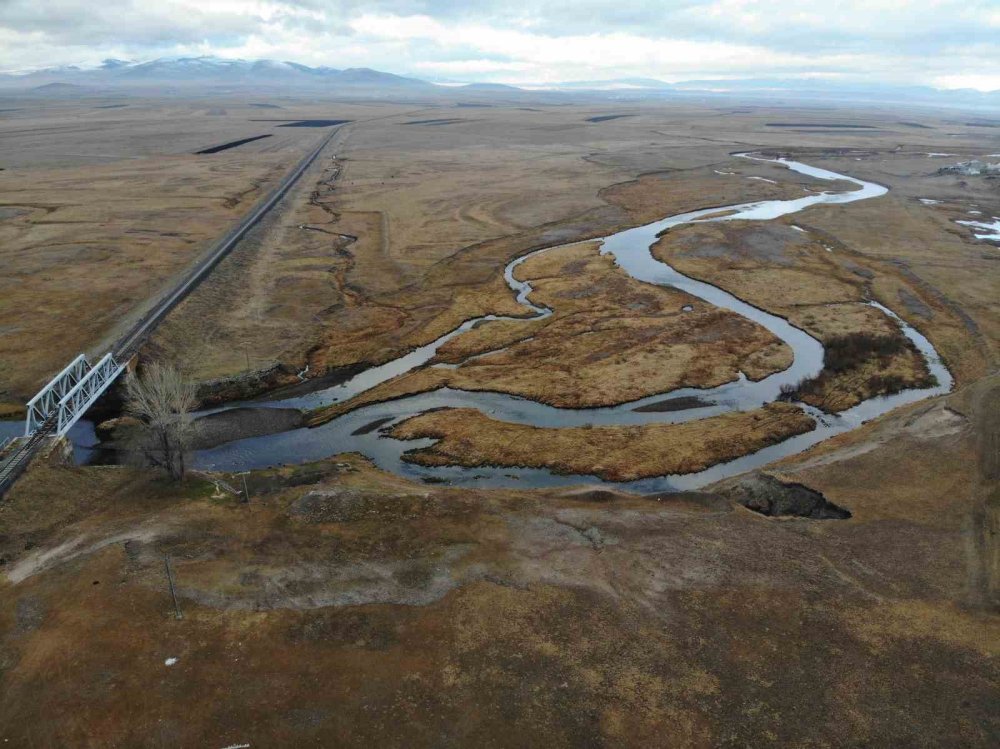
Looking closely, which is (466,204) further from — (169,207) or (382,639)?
(382,639)

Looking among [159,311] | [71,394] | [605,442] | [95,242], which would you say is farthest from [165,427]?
[95,242]

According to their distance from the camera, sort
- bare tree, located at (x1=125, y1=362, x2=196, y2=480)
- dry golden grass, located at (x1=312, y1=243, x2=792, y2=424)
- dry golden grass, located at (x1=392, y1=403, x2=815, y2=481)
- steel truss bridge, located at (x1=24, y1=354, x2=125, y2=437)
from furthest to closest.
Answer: dry golden grass, located at (x1=312, y1=243, x2=792, y2=424), dry golden grass, located at (x1=392, y1=403, x2=815, y2=481), steel truss bridge, located at (x1=24, y1=354, x2=125, y2=437), bare tree, located at (x1=125, y1=362, x2=196, y2=480)

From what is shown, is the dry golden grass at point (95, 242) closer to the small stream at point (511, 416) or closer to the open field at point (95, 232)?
the open field at point (95, 232)

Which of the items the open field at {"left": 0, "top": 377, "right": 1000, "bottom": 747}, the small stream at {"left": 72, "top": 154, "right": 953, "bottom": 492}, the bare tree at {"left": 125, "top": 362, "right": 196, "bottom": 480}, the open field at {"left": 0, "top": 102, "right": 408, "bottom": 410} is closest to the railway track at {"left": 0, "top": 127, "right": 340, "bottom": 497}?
the open field at {"left": 0, "top": 102, "right": 408, "bottom": 410}

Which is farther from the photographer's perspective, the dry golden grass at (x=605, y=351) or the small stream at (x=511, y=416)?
the dry golden grass at (x=605, y=351)

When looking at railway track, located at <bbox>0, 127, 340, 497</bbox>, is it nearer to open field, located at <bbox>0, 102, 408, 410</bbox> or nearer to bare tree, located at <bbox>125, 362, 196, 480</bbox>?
open field, located at <bbox>0, 102, 408, 410</bbox>

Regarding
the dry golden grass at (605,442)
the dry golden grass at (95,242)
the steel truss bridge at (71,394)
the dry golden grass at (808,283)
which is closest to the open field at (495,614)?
the dry golden grass at (605,442)

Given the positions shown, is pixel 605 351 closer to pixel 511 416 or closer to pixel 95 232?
pixel 511 416
